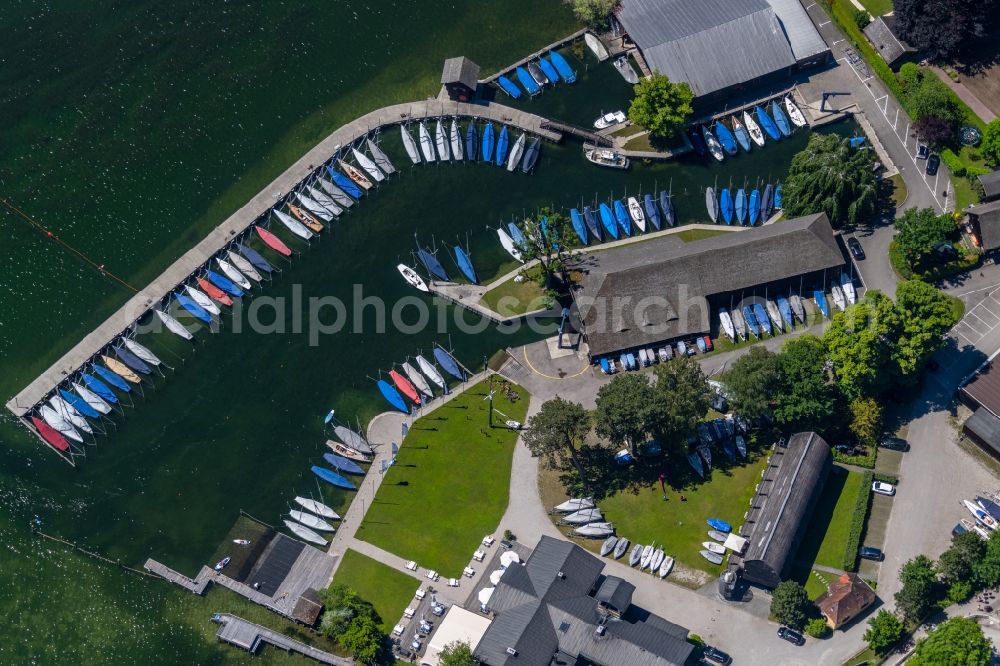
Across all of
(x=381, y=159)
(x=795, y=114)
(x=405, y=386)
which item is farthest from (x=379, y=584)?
(x=795, y=114)

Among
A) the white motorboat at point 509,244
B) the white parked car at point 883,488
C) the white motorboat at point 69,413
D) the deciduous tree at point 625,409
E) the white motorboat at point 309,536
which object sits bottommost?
the white motorboat at point 69,413

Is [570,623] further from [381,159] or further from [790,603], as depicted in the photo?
[381,159]

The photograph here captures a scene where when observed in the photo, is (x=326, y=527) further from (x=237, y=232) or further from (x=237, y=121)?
(x=237, y=121)

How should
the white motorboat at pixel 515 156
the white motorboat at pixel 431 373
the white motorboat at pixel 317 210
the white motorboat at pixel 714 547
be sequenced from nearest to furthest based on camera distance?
1. the white motorboat at pixel 714 547
2. the white motorboat at pixel 431 373
3. the white motorboat at pixel 317 210
4. the white motorboat at pixel 515 156

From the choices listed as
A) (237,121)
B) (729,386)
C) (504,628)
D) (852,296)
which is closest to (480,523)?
(504,628)

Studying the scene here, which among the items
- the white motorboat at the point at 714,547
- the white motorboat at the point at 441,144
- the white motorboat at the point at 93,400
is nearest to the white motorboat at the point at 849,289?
the white motorboat at the point at 714,547

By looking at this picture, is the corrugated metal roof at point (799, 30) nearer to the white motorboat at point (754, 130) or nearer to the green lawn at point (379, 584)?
the white motorboat at point (754, 130)
